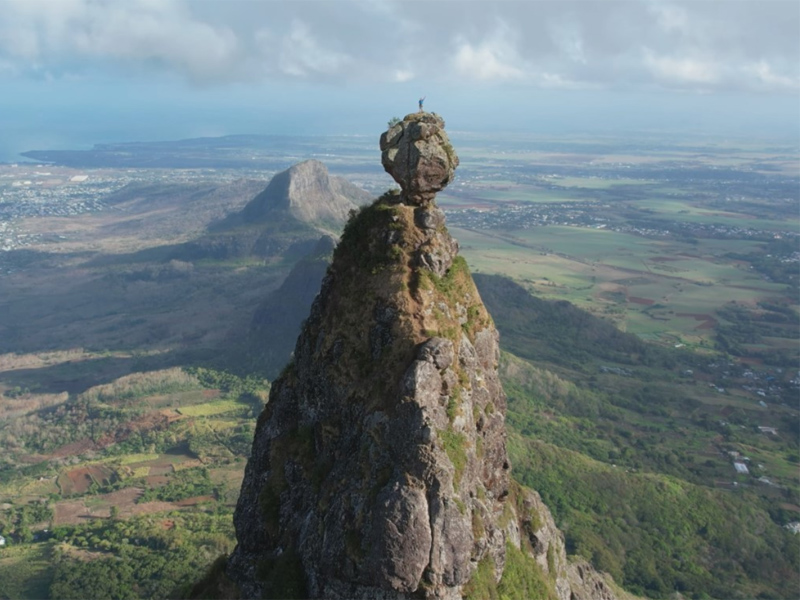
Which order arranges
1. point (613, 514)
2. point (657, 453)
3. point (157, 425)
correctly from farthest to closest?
point (157, 425) → point (657, 453) → point (613, 514)

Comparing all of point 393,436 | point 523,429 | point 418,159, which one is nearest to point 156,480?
point 523,429

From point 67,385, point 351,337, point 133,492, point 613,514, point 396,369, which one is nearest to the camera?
point 396,369

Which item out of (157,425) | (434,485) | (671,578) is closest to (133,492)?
(157,425)

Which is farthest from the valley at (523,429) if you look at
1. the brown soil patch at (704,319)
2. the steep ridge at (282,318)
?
the steep ridge at (282,318)

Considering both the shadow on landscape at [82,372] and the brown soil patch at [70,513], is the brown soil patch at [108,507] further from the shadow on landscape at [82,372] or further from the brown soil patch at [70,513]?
the shadow on landscape at [82,372]

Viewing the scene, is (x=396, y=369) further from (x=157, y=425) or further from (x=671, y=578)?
(x=157, y=425)

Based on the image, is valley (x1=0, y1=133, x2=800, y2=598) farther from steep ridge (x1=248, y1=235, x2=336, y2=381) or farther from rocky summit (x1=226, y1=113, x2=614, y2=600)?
rocky summit (x1=226, y1=113, x2=614, y2=600)

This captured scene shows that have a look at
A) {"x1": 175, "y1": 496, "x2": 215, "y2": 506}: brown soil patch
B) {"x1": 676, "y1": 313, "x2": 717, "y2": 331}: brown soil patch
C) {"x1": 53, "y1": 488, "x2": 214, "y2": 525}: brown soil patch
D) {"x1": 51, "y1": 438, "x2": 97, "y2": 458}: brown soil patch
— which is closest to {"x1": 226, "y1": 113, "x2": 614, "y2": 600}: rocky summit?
{"x1": 175, "y1": 496, "x2": 215, "y2": 506}: brown soil patch
